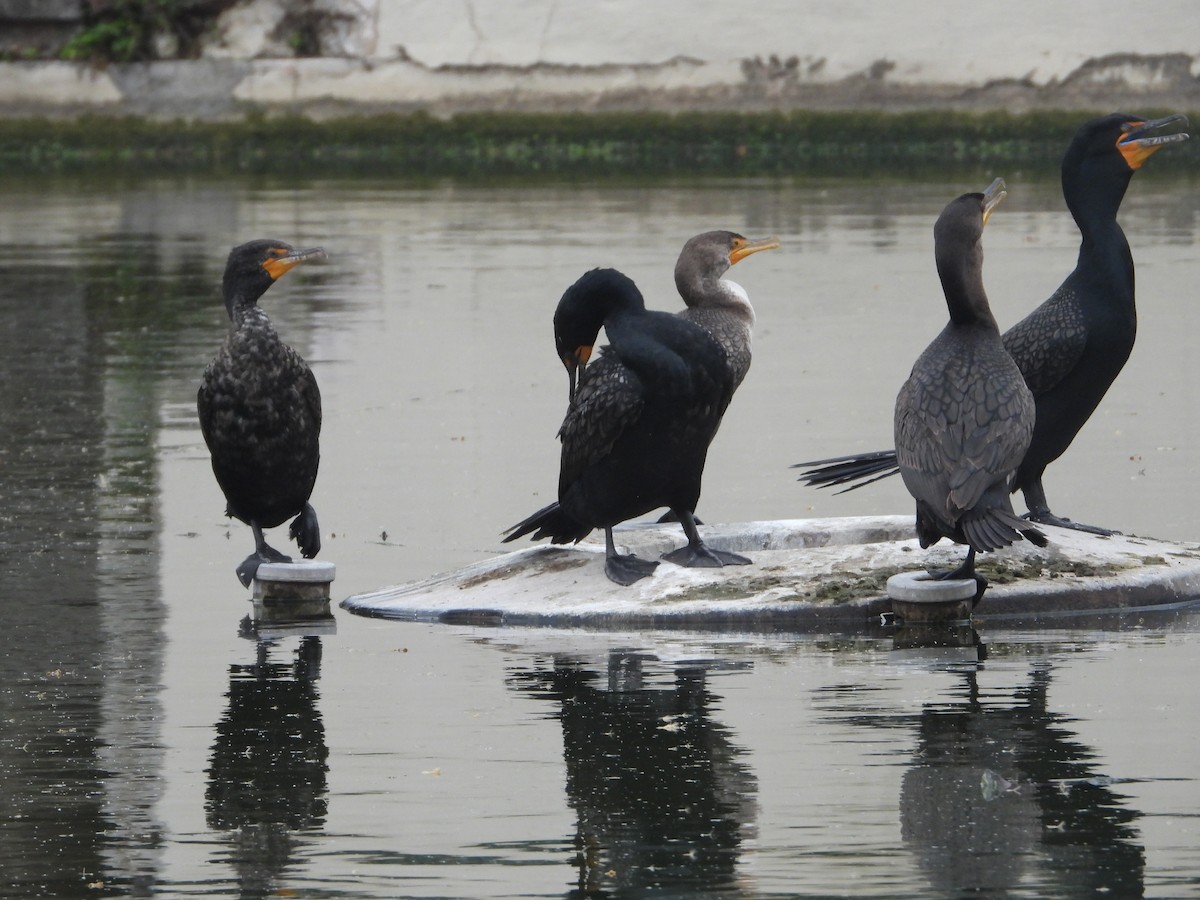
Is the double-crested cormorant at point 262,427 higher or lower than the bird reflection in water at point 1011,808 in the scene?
higher

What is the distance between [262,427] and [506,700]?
205 centimetres

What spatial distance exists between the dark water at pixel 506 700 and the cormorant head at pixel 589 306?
1.00m

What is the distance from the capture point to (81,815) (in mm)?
5469

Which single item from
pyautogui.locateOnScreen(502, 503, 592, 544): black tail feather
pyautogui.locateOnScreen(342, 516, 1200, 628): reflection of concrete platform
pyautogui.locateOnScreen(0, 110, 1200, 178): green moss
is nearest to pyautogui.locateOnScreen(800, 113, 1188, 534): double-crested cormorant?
pyautogui.locateOnScreen(342, 516, 1200, 628): reflection of concrete platform

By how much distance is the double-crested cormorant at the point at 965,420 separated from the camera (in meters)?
7.21

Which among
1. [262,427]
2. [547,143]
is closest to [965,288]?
[262,427]

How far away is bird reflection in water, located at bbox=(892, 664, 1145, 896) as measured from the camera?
486 cm

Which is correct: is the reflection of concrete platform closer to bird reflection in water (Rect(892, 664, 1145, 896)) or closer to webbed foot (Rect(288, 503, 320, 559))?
webbed foot (Rect(288, 503, 320, 559))

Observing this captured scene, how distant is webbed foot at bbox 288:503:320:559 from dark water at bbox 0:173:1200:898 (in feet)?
0.47

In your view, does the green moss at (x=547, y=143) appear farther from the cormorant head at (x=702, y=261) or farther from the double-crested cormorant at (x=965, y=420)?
the double-crested cormorant at (x=965, y=420)

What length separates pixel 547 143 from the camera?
97.3 ft

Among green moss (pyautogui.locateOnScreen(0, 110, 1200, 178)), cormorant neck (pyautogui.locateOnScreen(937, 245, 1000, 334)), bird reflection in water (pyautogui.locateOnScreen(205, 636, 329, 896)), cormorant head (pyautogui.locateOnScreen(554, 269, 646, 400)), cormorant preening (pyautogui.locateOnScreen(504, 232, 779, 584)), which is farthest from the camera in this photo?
green moss (pyautogui.locateOnScreen(0, 110, 1200, 178))

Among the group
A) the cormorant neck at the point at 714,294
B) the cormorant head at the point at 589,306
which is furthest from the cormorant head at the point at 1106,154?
the cormorant head at the point at 589,306

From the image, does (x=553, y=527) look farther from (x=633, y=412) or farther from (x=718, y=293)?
(x=718, y=293)
